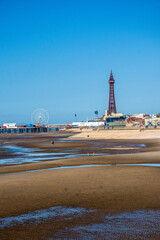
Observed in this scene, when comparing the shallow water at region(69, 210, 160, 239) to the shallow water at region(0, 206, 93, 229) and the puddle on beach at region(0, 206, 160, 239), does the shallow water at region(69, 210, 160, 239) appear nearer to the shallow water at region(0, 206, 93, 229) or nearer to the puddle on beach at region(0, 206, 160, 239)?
the puddle on beach at region(0, 206, 160, 239)

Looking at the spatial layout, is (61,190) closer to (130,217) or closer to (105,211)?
(105,211)

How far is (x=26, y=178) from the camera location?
1355 cm

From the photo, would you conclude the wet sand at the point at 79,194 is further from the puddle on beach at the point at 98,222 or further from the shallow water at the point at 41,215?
the shallow water at the point at 41,215

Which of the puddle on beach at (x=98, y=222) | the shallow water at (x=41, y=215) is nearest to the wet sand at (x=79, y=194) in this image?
the puddle on beach at (x=98, y=222)

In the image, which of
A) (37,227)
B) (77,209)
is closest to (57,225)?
(37,227)

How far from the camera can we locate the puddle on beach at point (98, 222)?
6.44 m

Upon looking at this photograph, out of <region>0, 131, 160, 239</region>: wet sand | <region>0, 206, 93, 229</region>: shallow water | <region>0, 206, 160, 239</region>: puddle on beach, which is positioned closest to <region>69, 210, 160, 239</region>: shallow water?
<region>0, 206, 160, 239</region>: puddle on beach

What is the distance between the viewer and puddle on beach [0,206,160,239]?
644cm

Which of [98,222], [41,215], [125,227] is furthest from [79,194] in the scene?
[125,227]

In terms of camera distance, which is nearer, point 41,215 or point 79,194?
point 41,215

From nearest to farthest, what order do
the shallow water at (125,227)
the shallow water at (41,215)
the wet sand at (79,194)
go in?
the shallow water at (125,227)
the shallow water at (41,215)
the wet sand at (79,194)

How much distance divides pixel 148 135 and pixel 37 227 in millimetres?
54839

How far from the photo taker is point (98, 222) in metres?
7.23

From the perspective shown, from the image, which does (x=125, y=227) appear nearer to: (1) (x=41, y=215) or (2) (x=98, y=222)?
(2) (x=98, y=222)
